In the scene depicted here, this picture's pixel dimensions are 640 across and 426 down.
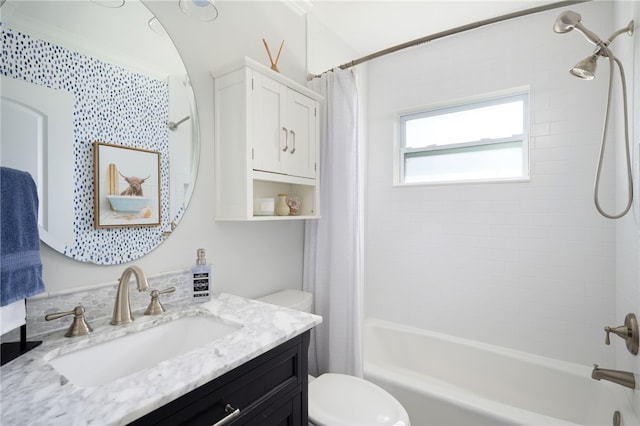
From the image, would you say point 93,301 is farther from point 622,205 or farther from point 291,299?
point 622,205

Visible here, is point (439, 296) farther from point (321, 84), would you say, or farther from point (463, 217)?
point (321, 84)

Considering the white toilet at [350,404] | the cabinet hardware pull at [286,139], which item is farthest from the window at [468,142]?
the white toilet at [350,404]

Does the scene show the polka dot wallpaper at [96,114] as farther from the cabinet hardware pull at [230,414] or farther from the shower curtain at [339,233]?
the shower curtain at [339,233]

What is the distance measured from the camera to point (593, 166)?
6.22 ft

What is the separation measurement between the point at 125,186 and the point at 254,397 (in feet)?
2.99

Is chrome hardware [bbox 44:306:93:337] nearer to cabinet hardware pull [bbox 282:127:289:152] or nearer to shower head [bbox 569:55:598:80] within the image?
cabinet hardware pull [bbox 282:127:289:152]

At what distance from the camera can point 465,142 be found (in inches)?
94.6

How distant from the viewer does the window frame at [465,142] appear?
7.09 ft

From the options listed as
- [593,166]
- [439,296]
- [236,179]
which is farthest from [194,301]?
[593,166]

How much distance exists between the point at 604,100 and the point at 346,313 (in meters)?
2.10

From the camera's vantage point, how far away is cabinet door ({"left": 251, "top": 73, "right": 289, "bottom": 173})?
146cm

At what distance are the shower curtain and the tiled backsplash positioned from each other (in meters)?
0.87

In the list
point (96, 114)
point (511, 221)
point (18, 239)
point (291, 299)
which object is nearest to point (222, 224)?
point (291, 299)

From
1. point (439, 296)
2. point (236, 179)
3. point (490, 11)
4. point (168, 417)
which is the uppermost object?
point (490, 11)
